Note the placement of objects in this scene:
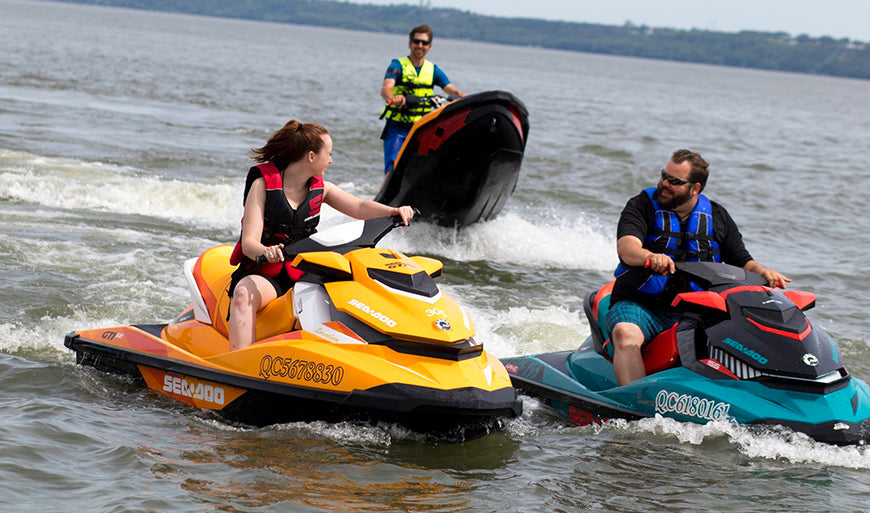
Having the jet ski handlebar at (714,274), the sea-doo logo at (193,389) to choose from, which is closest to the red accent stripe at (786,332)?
the jet ski handlebar at (714,274)

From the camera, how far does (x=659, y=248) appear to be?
578 cm

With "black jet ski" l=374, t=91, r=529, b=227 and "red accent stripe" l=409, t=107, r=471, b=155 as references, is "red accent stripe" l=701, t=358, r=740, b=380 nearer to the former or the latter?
"black jet ski" l=374, t=91, r=529, b=227

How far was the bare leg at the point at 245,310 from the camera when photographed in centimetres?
529

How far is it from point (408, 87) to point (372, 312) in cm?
594

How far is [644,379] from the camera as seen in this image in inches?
219

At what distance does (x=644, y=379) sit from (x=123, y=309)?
380 centimetres

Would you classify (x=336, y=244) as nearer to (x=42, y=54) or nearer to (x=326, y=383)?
(x=326, y=383)

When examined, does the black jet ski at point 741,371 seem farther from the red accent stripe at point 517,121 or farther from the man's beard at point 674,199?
the red accent stripe at point 517,121

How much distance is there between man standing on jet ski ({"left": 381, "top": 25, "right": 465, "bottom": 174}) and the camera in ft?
34.2

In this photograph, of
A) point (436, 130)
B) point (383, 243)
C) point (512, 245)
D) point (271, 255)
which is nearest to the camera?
point (271, 255)

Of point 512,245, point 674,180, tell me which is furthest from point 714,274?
point 512,245

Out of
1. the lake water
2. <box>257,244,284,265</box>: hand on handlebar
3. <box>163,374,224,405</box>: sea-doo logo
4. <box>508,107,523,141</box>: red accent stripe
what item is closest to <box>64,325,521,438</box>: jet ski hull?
<box>163,374,224,405</box>: sea-doo logo

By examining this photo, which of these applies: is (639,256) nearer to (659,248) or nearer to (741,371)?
(659,248)

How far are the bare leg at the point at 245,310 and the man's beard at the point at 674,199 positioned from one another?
2.20 meters
